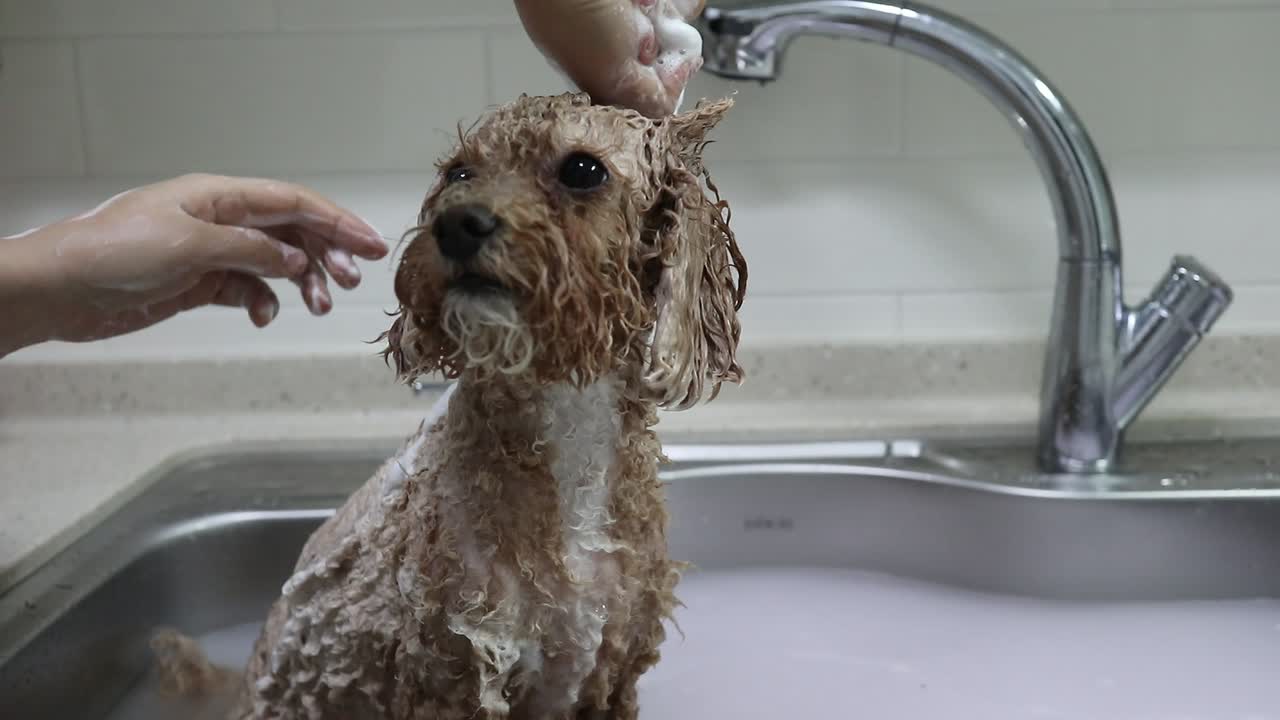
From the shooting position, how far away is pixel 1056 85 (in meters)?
1.00

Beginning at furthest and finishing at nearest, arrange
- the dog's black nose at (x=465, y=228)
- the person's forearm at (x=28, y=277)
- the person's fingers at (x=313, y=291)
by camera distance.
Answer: the person's fingers at (x=313, y=291)
the person's forearm at (x=28, y=277)
the dog's black nose at (x=465, y=228)

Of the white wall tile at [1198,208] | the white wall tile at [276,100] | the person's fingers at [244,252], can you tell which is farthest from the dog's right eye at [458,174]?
the white wall tile at [1198,208]

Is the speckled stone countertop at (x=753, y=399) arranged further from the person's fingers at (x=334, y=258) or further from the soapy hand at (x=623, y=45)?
the soapy hand at (x=623, y=45)

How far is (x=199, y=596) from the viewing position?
0.82 m

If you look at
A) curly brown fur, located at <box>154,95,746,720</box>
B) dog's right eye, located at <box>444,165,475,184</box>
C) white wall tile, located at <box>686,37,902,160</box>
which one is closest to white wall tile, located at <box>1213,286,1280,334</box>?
Answer: white wall tile, located at <box>686,37,902,160</box>

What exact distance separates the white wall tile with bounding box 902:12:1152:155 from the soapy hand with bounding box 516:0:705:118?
573 mm

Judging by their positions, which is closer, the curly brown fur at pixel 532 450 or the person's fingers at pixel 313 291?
the curly brown fur at pixel 532 450

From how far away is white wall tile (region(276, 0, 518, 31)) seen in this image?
3.18ft

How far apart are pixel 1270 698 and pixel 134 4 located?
3.53 ft

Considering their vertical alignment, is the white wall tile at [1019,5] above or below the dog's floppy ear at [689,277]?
above

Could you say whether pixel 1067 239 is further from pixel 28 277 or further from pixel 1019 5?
pixel 28 277

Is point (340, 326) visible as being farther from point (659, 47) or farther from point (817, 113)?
point (659, 47)

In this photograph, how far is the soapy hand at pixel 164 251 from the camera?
1.76ft

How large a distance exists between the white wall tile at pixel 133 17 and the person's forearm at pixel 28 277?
492mm
